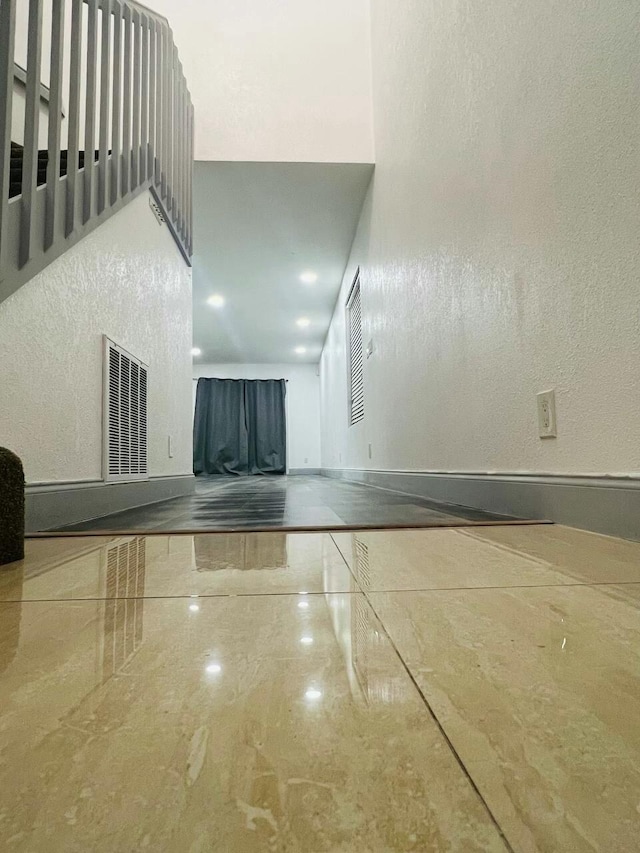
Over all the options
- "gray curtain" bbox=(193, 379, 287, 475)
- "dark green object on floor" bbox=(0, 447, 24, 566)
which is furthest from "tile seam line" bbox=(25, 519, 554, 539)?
"gray curtain" bbox=(193, 379, 287, 475)

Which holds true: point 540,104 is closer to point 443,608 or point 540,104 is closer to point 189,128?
point 443,608

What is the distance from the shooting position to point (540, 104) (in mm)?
1331

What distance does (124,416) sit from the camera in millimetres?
2377

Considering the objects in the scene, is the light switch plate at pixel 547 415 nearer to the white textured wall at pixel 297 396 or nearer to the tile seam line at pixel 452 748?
the tile seam line at pixel 452 748

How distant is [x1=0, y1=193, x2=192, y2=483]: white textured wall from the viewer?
57.4 inches

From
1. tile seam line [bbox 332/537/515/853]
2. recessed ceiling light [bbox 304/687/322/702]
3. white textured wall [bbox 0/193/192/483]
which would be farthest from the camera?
white textured wall [bbox 0/193/192/483]

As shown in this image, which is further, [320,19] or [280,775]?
[320,19]

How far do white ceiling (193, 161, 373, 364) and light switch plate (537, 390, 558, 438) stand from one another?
9.42ft

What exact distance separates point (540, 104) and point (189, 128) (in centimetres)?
271

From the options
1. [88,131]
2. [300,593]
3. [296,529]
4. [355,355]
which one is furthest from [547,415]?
[355,355]

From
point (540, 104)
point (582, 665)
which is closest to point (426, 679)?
point (582, 665)

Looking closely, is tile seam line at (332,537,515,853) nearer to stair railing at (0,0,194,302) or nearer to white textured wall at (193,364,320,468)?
stair railing at (0,0,194,302)

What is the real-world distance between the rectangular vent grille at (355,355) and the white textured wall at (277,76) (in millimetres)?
1328

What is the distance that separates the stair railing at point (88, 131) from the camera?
1.26 metres
